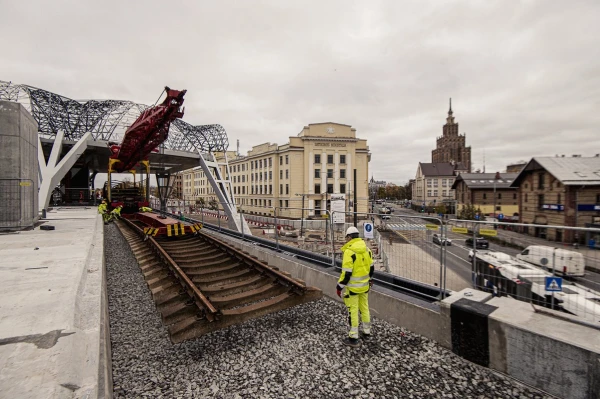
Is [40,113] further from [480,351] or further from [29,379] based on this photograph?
[480,351]

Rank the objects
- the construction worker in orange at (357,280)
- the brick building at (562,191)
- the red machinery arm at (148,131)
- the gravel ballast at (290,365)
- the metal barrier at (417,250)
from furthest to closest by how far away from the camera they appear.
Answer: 1. the brick building at (562,191)
2. the red machinery arm at (148,131)
3. the metal barrier at (417,250)
4. the construction worker in orange at (357,280)
5. the gravel ballast at (290,365)

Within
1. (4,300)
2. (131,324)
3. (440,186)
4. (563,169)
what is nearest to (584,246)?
(131,324)

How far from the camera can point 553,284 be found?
3.47 metres

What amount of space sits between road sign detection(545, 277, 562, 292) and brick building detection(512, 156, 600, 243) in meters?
29.0

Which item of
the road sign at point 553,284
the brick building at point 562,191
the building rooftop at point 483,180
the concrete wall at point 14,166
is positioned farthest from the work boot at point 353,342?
the building rooftop at point 483,180

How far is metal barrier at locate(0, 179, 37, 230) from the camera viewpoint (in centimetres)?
902

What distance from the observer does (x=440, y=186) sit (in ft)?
300

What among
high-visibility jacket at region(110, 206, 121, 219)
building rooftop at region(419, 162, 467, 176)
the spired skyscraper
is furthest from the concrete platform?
the spired skyscraper

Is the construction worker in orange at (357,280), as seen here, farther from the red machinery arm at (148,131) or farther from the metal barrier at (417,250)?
the red machinery arm at (148,131)

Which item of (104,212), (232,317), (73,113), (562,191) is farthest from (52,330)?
(73,113)

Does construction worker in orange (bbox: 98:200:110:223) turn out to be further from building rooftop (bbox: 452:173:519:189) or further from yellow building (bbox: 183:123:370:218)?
building rooftop (bbox: 452:173:519:189)

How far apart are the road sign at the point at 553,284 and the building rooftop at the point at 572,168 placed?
3164cm

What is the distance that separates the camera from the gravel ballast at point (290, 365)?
3.05 m

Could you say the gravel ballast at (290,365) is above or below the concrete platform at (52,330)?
below
